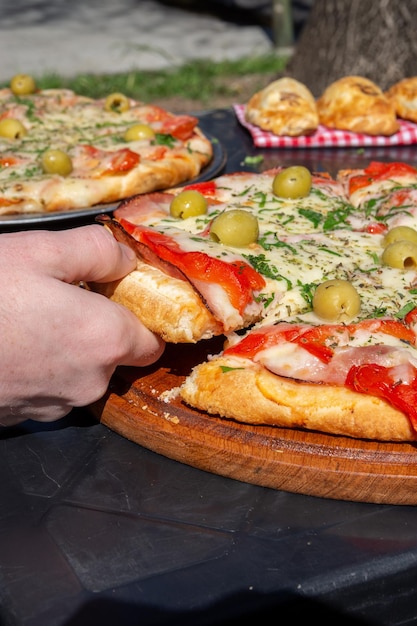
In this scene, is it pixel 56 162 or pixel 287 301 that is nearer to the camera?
pixel 287 301

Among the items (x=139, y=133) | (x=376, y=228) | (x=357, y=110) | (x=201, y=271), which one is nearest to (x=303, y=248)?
(x=376, y=228)

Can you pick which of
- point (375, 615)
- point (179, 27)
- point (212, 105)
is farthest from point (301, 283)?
point (179, 27)

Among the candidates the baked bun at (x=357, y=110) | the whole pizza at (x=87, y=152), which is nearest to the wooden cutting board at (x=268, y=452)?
the whole pizza at (x=87, y=152)

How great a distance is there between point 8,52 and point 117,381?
12.2 m

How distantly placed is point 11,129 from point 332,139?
1.97 metres

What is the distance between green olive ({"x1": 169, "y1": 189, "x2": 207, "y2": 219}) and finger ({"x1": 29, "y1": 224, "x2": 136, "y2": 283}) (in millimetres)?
604

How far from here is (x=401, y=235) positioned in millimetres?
2896

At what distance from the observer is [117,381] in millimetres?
2516

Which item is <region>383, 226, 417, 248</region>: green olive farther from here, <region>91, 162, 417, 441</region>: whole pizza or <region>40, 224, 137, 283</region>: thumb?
<region>40, 224, 137, 283</region>: thumb

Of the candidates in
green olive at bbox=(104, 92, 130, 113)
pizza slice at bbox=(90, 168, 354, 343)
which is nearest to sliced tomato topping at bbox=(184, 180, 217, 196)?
pizza slice at bbox=(90, 168, 354, 343)

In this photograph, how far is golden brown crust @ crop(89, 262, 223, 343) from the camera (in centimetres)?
245

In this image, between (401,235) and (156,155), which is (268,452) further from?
(156,155)

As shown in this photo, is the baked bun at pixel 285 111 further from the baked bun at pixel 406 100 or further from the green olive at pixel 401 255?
the green olive at pixel 401 255

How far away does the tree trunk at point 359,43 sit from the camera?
23.6ft
